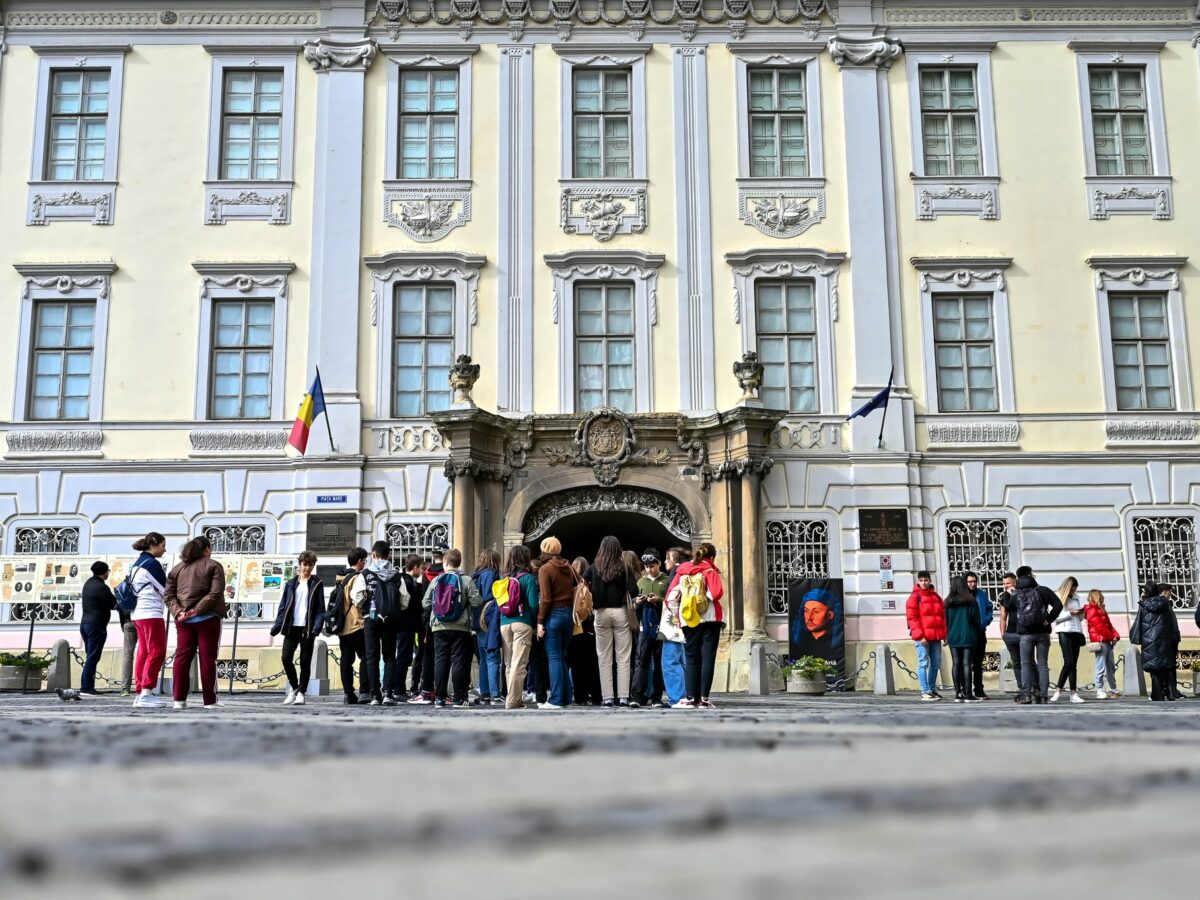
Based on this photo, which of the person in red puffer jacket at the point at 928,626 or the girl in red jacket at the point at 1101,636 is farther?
the girl in red jacket at the point at 1101,636

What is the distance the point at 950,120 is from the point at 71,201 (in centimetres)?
1531

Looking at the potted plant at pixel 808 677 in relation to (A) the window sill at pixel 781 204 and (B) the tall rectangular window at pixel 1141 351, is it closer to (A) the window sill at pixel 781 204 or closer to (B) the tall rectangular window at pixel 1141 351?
(B) the tall rectangular window at pixel 1141 351

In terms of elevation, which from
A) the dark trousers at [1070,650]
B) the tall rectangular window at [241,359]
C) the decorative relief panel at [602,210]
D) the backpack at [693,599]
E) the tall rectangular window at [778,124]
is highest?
the tall rectangular window at [778,124]

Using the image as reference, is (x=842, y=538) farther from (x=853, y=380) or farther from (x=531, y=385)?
(x=531, y=385)

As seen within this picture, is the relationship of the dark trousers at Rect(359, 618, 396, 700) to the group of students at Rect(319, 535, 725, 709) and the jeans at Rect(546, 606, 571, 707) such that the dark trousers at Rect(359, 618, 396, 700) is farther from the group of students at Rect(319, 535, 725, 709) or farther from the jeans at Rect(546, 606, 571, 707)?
the jeans at Rect(546, 606, 571, 707)

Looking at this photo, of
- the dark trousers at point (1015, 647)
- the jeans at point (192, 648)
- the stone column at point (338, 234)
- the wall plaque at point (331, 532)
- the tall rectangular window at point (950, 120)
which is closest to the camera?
the jeans at point (192, 648)

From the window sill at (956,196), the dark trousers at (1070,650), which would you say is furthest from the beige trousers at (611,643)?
the window sill at (956,196)

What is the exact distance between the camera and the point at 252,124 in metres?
23.2

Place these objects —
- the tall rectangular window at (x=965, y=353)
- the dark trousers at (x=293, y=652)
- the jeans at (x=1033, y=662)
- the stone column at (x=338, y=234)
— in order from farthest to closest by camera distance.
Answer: the tall rectangular window at (x=965, y=353) → the stone column at (x=338, y=234) → the jeans at (x=1033, y=662) → the dark trousers at (x=293, y=652)

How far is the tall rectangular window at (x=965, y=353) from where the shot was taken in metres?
22.4

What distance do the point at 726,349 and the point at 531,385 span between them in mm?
3322

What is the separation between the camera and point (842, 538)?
21.6 meters

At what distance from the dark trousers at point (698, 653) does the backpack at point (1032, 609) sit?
5045 mm

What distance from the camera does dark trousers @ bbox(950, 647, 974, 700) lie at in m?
16.8
